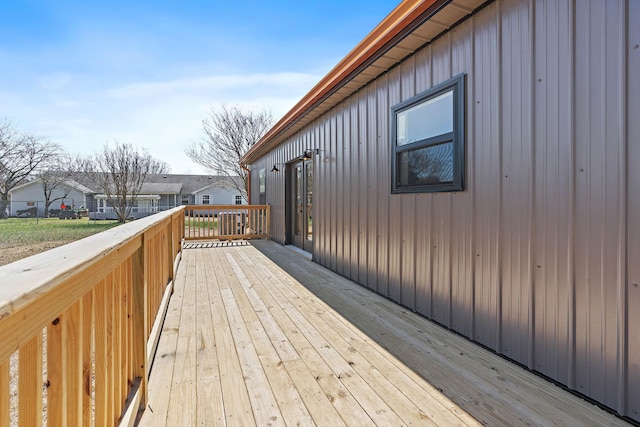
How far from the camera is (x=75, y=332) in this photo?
0.88 meters

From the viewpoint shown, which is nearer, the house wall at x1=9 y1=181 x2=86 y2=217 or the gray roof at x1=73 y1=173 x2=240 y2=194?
the house wall at x1=9 y1=181 x2=86 y2=217

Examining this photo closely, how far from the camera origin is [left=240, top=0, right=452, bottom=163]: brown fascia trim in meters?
2.37

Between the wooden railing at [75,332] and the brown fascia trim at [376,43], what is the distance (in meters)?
2.37

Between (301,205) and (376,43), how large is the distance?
3.71 metres

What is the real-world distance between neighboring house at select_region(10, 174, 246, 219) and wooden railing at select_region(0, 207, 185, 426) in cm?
2517

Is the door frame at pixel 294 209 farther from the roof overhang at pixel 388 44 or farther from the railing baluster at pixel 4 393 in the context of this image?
the railing baluster at pixel 4 393

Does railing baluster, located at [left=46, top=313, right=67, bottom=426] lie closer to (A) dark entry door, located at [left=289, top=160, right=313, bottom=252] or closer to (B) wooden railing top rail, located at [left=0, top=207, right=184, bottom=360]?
(B) wooden railing top rail, located at [left=0, top=207, right=184, bottom=360]

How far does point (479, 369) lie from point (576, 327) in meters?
0.57

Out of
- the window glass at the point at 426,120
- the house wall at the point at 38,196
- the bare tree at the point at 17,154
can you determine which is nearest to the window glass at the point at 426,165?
the window glass at the point at 426,120

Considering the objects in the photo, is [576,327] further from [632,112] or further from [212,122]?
[212,122]

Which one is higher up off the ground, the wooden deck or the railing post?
the railing post

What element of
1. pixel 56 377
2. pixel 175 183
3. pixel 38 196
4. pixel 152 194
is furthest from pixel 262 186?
pixel 38 196

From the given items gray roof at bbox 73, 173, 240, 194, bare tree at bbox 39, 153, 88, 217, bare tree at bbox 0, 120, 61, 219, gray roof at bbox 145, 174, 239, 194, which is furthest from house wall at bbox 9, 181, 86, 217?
gray roof at bbox 145, 174, 239, 194

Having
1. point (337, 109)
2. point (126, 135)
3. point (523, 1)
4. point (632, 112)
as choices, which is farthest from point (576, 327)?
point (126, 135)
